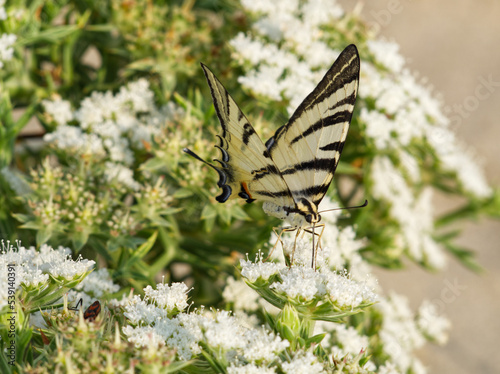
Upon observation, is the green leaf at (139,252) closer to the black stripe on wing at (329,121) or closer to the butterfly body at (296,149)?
the butterfly body at (296,149)

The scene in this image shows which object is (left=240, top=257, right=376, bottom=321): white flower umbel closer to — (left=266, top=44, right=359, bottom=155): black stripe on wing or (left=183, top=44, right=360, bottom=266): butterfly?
(left=183, top=44, right=360, bottom=266): butterfly

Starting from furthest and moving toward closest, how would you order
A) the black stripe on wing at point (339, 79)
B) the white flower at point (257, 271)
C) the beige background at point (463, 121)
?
the beige background at point (463, 121) → the black stripe on wing at point (339, 79) → the white flower at point (257, 271)

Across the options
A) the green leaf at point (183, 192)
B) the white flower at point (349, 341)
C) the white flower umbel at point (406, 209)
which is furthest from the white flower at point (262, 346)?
the white flower umbel at point (406, 209)

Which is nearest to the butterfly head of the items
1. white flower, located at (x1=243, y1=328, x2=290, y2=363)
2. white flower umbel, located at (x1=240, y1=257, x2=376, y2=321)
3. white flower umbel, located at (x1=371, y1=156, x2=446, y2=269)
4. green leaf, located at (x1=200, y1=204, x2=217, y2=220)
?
white flower umbel, located at (x1=240, y1=257, x2=376, y2=321)

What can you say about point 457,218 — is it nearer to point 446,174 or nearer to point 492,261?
point 446,174

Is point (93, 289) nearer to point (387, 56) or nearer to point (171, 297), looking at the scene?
point (171, 297)

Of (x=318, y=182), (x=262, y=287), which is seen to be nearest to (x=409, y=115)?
(x=318, y=182)
